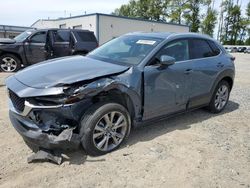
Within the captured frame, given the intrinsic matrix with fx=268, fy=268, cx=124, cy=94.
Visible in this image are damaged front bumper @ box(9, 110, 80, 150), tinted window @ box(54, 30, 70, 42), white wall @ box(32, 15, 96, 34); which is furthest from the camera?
white wall @ box(32, 15, 96, 34)

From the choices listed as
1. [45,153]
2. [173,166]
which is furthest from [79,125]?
[173,166]

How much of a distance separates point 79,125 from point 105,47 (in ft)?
6.88

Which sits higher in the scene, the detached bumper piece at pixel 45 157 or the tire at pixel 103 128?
the tire at pixel 103 128

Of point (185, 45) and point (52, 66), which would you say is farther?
point (185, 45)

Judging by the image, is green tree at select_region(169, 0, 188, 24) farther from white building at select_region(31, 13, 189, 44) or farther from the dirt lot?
the dirt lot

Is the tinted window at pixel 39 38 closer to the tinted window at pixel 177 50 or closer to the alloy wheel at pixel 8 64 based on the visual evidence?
the alloy wheel at pixel 8 64

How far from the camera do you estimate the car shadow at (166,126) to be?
4.47 metres

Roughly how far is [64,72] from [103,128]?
0.96 metres

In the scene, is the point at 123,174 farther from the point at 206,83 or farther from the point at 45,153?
the point at 206,83

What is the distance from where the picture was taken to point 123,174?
11.1 ft

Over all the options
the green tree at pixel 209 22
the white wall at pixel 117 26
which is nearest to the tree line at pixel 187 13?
the green tree at pixel 209 22

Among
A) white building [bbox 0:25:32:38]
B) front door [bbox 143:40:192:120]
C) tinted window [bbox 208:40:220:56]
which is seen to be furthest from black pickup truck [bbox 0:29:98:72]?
white building [bbox 0:25:32:38]

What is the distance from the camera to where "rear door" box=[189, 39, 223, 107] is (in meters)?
5.05

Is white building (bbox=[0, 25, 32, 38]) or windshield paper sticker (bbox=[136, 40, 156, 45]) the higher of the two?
windshield paper sticker (bbox=[136, 40, 156, 45])
